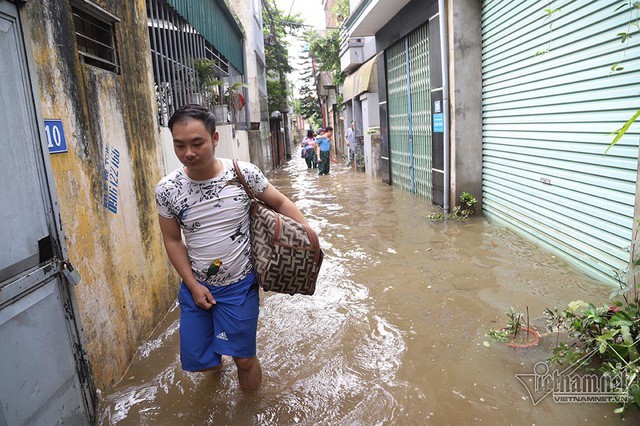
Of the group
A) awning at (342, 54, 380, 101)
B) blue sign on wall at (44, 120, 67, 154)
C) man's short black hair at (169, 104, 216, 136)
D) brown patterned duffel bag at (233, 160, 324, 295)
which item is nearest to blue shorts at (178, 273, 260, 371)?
brown patterned duffel bag at (233, 160, 324, 295)

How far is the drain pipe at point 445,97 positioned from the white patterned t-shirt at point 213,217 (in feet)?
17.5

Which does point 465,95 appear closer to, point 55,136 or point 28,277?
point 55,136

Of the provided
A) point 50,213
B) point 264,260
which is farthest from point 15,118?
point 264,260

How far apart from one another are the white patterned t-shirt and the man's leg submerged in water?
53cm

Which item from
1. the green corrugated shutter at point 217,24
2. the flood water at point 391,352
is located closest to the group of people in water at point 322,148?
the green corrugated shutter at point 217,24

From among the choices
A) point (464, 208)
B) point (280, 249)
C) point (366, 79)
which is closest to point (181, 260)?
point (280, 249)

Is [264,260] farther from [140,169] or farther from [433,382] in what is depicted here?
[140,169]

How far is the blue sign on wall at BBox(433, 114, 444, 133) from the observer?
24.7 ft

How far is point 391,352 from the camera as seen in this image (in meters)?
3.42

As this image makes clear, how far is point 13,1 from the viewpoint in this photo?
2090 millimetres

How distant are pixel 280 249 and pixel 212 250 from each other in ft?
1.29

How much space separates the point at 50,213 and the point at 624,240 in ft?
14.3

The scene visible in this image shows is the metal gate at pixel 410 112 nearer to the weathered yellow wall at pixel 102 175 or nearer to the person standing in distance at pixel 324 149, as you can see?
the person standing in distance at pixel 324 149

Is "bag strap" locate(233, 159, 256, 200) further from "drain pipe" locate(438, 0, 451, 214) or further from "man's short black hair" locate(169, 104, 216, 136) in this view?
"drain pipe" locate(438, 0, 451, 214)
